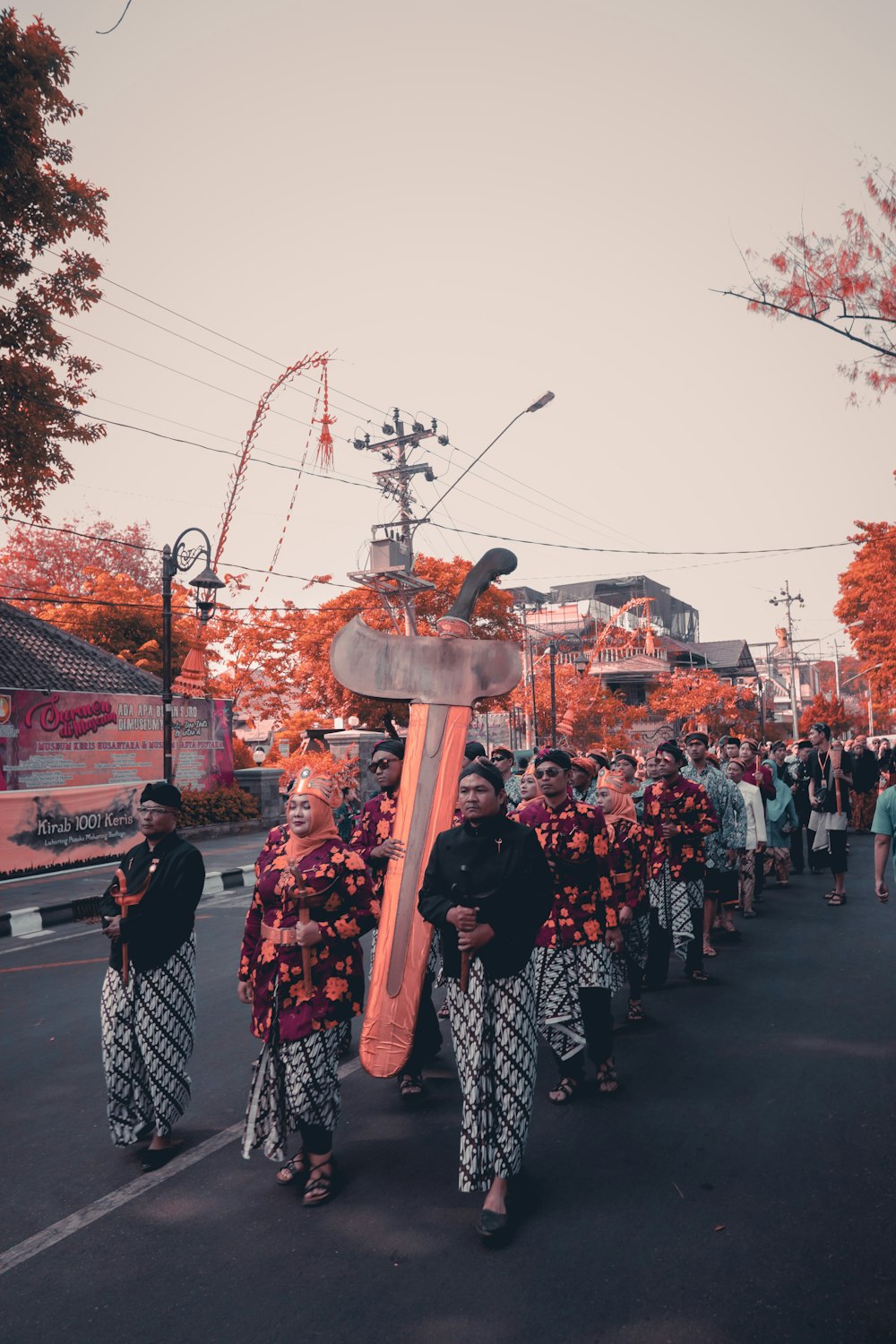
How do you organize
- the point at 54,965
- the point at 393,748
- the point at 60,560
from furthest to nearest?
1. the point at 60,560
2. the point at 54,965
3. the point at 393,748

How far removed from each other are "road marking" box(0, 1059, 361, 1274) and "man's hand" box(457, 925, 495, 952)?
1.81 m

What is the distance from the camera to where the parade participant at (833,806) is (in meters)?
10.4

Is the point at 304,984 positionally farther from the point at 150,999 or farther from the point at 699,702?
the point at 699,702

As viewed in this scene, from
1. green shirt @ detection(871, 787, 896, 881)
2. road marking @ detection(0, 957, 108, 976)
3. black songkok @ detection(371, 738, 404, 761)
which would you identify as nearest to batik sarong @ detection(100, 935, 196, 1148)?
black songkok @ detection(371, 738, 404, 761)

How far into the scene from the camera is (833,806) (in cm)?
1062

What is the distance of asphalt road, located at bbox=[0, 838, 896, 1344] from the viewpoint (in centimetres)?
301

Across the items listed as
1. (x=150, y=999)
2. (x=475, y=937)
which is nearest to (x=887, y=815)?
(x=475, y=937)

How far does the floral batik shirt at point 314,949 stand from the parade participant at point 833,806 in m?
7.84

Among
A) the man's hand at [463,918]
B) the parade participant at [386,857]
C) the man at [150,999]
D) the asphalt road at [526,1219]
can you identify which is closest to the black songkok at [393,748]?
the parade participant at [386,857]

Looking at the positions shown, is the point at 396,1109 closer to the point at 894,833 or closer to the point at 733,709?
the point at 894,833

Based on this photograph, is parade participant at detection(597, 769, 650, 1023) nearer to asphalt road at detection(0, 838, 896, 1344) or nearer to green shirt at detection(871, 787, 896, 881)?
asphalt road at detection(0, 838, 896, 1344)

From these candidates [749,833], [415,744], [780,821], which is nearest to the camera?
[415,744]

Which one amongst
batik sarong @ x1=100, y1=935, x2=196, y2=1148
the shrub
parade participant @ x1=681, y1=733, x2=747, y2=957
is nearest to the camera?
batik sarong @ x1=100, y1=935, x2=196, y2=1148

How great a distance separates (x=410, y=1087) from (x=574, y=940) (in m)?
1.23
